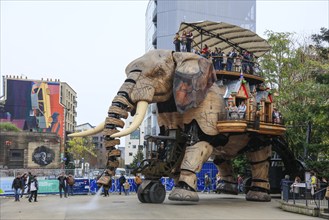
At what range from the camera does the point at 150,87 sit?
71.5ft

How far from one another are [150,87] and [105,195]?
10809 mm

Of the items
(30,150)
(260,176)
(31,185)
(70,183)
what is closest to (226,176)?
(260,176)

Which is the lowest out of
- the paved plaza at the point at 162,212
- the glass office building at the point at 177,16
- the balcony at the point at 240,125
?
the paved plaza at the point at 162,212

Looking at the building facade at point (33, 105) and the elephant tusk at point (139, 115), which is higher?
the building facade at point (33, 105)

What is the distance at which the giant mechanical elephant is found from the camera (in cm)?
2138

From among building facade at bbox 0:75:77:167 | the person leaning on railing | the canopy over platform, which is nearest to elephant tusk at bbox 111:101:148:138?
the person leaning on railing

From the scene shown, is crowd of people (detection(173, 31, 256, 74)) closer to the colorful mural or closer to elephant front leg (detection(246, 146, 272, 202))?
elephant front leg (detection(246, 146, 272, 202))

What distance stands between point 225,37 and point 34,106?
7169 cm

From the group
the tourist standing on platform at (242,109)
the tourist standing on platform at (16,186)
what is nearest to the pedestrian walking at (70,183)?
the tourist standing on platform at (16,186)

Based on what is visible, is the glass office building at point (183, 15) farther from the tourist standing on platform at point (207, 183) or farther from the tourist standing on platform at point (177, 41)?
the tourist standing on platform at point (177, 41)

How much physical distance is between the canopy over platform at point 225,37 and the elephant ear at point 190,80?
345 cm

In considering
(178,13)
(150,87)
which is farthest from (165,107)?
(178,13)

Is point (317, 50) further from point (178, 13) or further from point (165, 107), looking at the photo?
point (178, 13)

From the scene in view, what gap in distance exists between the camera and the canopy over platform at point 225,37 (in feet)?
85.6
